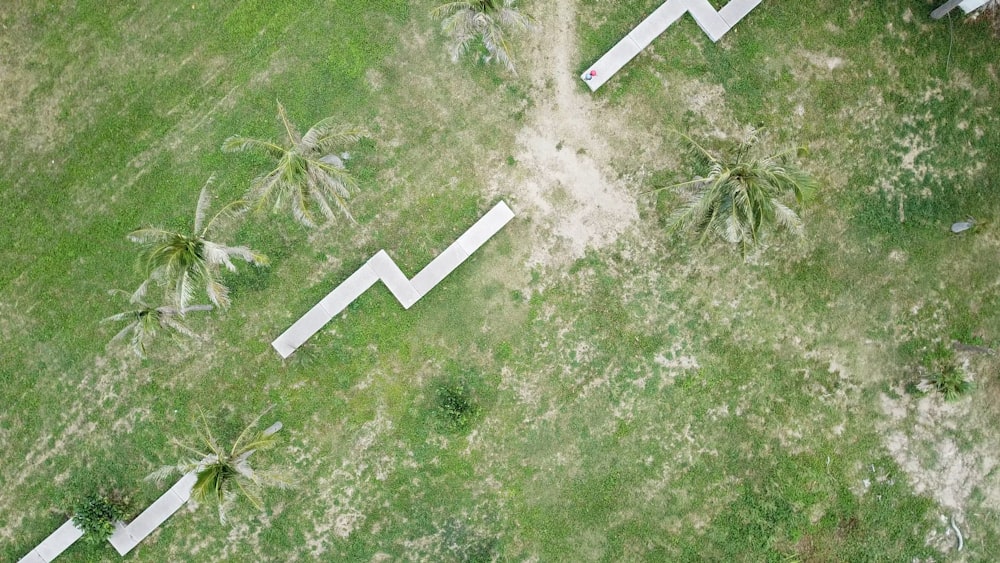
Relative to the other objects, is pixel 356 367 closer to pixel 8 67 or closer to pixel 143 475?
pixel 143 475

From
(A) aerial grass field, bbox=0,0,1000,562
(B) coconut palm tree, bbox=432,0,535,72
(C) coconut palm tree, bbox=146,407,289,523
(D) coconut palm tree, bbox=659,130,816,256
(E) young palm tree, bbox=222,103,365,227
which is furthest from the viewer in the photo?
(A) aerial grass field, bbox=0,0,1000,562

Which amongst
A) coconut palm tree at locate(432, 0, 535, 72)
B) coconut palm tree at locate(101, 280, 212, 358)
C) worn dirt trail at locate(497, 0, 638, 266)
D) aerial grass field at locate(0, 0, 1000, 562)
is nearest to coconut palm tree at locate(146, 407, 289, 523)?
aerial grass field at locate(0, 0, 1000, 562)

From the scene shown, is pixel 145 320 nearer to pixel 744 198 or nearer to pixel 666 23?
pixel 744 198

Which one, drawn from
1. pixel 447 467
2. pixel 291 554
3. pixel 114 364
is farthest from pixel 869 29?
pixel 114 364

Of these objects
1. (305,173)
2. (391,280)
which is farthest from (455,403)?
(305,173)

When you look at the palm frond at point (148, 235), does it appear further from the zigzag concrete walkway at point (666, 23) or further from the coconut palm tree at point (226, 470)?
the zigzag concrete walkway at point (666, 23)

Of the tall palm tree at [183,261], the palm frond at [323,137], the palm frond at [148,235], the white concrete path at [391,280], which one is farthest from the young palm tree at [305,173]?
the white concrete path at [391,280]

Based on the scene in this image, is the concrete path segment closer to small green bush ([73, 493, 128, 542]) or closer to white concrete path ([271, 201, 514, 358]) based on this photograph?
small green bush ([73, 493, 128, 542])
